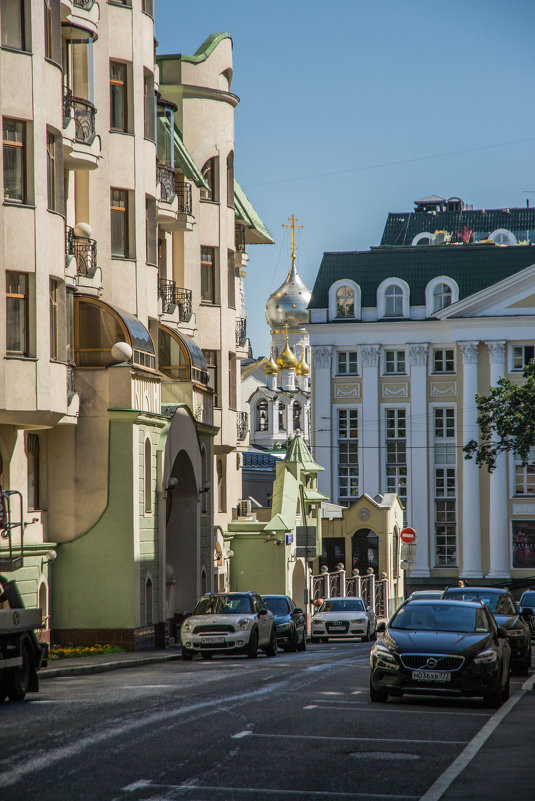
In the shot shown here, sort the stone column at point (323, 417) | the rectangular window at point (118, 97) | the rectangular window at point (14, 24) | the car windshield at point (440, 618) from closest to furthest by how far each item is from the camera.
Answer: the car windshield at point (440, 618) < the rectangular window at point (14, 24) < the rectangular window at point (118, 97) < the stone column at point (323, 417)

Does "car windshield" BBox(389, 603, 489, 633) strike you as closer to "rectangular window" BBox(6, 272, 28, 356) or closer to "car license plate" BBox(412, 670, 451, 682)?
"car license plate" BBox(412, 670, 451, 682)

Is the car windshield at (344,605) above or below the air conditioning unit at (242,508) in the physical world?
below

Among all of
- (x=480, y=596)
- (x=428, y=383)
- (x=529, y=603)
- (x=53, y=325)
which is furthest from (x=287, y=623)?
(x=428, y=383)

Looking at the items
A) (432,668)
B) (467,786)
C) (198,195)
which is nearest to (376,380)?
(198,195)

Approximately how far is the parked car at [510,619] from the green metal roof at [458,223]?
72.2 metres

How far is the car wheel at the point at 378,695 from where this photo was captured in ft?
57.9

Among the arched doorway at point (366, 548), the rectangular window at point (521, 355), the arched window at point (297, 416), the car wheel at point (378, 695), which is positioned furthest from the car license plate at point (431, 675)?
the arched window at point (297, 416)

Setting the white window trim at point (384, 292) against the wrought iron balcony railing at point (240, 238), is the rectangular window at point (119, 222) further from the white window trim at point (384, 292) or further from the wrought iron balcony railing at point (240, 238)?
the white window trim at point (384, 292)

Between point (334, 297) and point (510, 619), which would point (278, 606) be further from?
point (334, 297)

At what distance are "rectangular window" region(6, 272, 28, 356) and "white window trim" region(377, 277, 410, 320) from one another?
56474 mm

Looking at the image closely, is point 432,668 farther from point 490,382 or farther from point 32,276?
point 490,382

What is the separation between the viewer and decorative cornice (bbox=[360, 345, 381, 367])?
8250 cm

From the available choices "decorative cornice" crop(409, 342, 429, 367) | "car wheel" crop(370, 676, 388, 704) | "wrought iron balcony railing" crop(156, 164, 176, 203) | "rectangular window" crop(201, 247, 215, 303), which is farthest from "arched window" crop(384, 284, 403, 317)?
"car wheel" crop(370, 676, 388, 704)

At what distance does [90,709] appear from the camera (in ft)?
52.5
